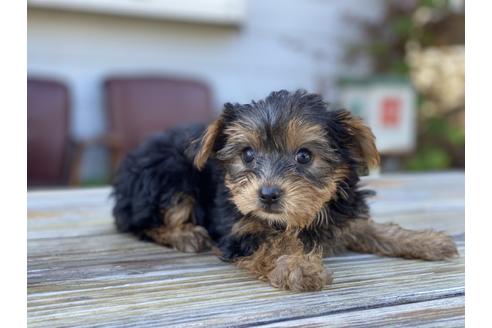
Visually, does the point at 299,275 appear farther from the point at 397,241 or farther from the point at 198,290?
the point at 397,241

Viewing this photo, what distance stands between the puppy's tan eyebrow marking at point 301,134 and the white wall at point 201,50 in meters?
5.55

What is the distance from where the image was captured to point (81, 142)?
7.32 metres

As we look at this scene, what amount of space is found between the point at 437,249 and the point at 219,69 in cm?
614

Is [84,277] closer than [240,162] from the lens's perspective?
Yes

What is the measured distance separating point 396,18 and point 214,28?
10.6 ft

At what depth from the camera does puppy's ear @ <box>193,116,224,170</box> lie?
3.00m

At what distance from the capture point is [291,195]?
263cm

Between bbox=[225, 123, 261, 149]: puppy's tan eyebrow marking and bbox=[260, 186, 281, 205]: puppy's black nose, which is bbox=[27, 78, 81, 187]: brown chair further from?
bbox=[260, 186, 281, 205]: puppy's black nose

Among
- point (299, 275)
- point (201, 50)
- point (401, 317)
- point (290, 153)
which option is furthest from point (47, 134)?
point (401, 317)

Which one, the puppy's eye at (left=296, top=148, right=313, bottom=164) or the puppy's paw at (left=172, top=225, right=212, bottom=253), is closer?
the puppy's eye at (left=296, top=148, right=313, bottom=164)

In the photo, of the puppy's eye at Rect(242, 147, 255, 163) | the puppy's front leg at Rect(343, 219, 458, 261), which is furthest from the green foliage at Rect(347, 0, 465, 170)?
the puppy's eye at Rect(242, 147, 255, 163)

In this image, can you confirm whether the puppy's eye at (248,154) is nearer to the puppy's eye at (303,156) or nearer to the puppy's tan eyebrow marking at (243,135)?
the puppy's tan eyebrow marking at (243,135)
